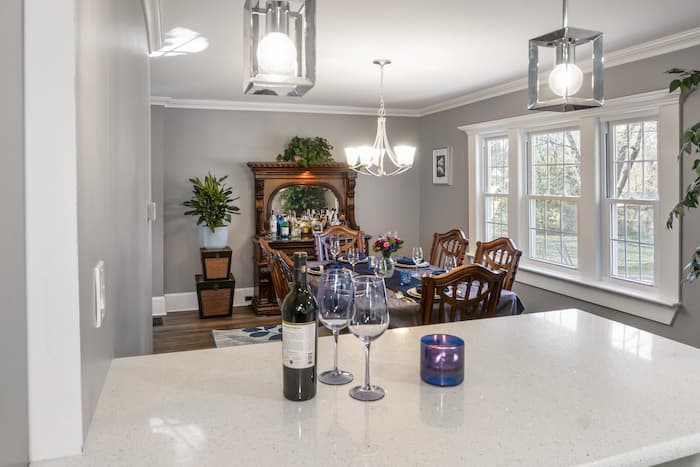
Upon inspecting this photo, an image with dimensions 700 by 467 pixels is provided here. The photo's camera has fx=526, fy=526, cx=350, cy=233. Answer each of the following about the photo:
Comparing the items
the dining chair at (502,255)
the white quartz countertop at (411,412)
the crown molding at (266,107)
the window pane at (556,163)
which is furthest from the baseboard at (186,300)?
the white quartz countertop at (411,412)

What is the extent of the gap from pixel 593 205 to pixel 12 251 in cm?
418

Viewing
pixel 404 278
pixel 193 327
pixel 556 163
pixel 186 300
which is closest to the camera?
pixel 404 278

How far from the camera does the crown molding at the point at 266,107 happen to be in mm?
5809

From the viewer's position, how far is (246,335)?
500cm

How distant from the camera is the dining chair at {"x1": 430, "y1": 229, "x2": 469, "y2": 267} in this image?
441 centimetres

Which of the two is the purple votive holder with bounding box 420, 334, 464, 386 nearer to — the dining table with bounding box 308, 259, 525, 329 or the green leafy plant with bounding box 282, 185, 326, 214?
the dining table with bounding box 308, 259, 525, 329

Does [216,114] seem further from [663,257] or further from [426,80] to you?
[663,257]

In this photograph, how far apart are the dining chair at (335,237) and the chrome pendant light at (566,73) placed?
11.9ft

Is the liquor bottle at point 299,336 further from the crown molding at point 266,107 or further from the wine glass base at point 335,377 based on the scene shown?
the crown molding at point 266,107

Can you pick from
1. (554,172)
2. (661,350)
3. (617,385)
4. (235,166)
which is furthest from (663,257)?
(235,166)

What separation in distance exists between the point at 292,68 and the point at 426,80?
389 centimetres

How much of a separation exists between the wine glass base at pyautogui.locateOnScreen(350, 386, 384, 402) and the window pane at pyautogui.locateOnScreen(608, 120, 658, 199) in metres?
3.43

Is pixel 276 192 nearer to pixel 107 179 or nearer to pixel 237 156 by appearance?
pixel 237 156

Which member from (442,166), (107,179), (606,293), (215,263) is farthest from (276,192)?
(107,179)
